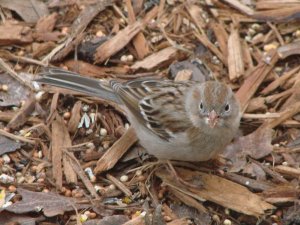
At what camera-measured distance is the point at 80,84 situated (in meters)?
5.93

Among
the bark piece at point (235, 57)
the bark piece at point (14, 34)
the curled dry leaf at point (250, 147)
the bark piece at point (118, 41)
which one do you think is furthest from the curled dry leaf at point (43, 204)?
the bark piece at point (235, 57)

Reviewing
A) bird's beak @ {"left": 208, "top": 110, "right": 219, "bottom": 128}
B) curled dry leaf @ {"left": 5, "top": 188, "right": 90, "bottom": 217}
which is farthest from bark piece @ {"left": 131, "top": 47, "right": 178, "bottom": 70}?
curled dry leaf @ {"left": 5, "top": 188, "right": 90, "bottom": 217}

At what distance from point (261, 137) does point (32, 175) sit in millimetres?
1698

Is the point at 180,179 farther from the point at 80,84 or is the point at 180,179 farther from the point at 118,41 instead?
the point at 118,41

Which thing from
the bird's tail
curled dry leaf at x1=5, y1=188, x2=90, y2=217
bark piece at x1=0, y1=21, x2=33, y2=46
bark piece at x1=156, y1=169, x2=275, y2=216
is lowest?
bark piece at x1=156, y1=169, x2=275, y2=216

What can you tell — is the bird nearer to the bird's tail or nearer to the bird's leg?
the bird's tail

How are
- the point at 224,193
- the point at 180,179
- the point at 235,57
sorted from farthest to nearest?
the point at 235,57 → the point at 180,179 → the point at 224,193

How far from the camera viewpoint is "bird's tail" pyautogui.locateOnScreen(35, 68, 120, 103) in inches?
233

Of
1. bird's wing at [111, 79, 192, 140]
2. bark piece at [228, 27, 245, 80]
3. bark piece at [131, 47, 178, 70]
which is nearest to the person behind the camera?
bird's wing at [111, 79, 192, 140]

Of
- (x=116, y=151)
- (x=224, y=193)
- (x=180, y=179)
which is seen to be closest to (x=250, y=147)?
(x=224, y=193)

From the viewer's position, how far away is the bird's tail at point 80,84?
5.92 metres

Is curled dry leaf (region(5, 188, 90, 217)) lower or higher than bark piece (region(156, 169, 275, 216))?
higher

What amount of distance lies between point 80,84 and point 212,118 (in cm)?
115

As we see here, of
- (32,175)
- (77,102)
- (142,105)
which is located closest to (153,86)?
(142,105)
